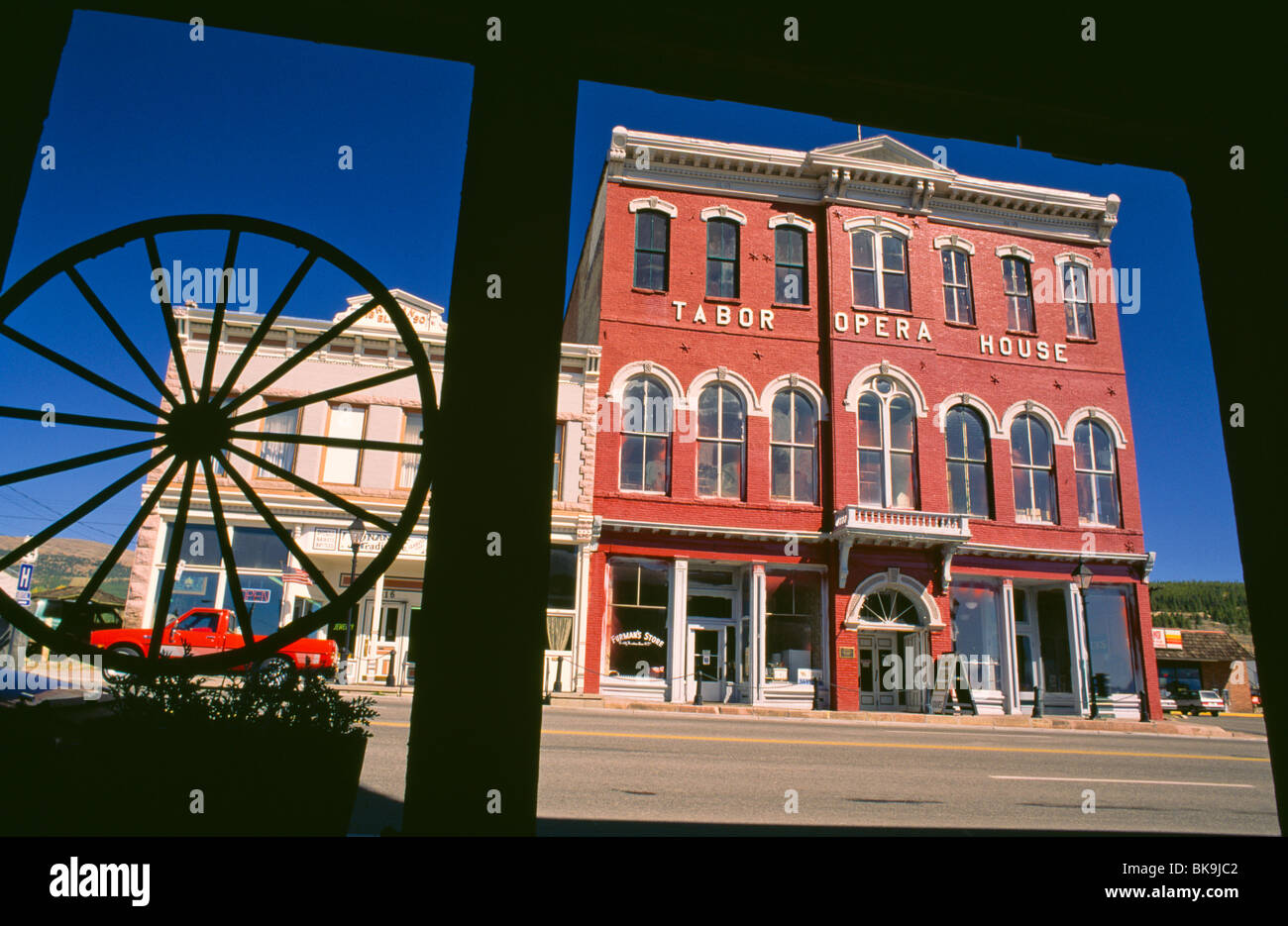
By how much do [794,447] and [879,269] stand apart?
5749 millimetres

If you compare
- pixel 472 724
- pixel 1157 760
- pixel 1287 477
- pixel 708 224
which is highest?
pixel 708 224

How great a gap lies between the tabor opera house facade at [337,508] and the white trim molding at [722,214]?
4.90 m

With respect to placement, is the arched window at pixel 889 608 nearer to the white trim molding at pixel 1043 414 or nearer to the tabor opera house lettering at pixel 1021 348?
the white trim molding at pixel 1043 414

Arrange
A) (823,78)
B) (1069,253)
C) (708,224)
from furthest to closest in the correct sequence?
(1069,253)
(708,224)
(823,78)

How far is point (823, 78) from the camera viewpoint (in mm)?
3219

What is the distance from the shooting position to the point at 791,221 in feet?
74.0

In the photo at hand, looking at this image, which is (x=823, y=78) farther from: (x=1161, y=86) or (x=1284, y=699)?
(x=1284, y=699)

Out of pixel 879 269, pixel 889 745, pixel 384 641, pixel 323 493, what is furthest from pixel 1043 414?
pixel 323 493

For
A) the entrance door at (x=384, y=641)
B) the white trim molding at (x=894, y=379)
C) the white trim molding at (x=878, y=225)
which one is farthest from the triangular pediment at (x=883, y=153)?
the entrance door at (x=384, y=641)

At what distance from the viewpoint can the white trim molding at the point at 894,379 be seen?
21516 millimetres

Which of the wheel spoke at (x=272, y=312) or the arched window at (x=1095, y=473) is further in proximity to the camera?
the arched window at (x=1095, y=473)
